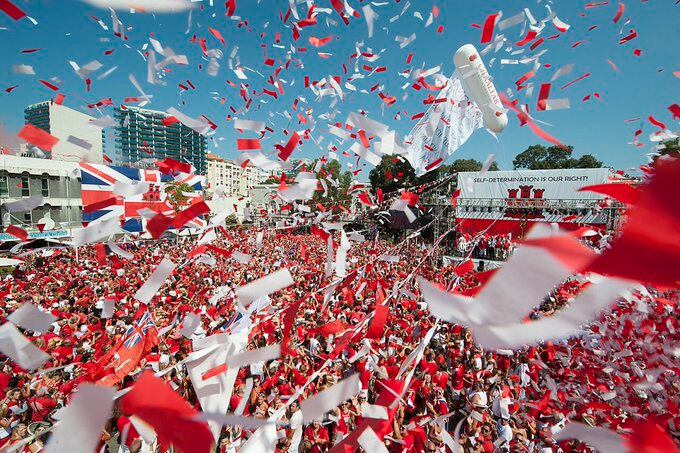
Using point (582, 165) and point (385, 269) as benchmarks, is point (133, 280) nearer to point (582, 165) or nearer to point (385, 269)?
point (385, 269)

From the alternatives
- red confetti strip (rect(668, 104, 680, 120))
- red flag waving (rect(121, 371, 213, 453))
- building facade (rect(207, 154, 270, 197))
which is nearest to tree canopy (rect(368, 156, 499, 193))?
red confetti strip (rect(668, 104, 680, 120))

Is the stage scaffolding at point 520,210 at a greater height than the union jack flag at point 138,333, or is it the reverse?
the stage scaffolding at point 520,210

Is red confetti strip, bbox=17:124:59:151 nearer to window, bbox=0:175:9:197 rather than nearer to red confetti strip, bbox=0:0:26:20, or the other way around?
red confetti strip, bbox=0:0:26:20

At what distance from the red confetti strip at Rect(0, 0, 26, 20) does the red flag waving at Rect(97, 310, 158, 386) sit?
3245 millimetres

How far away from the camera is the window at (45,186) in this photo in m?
24.9

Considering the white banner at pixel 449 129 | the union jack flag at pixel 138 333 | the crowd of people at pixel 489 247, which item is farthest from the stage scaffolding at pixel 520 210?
the union jack flag at pixel 138 333

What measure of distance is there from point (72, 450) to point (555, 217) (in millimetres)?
22955

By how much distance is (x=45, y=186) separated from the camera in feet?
82.7

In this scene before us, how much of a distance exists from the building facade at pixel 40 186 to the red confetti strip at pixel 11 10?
24.4m

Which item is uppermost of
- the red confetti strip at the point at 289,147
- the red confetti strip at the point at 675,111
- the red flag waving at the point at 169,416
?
the red confetti strip at the point at 675,111

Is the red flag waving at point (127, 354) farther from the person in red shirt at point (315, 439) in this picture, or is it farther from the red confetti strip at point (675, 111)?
the red confetti strip at point (675, 111)

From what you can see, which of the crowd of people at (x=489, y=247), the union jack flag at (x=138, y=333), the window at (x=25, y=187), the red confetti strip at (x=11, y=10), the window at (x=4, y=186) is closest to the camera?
the red confetti strip at (x=11, y=10)

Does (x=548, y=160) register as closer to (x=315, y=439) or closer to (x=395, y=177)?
(x=395, y=177)

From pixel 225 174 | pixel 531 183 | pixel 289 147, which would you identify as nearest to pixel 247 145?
pixel 289 147
